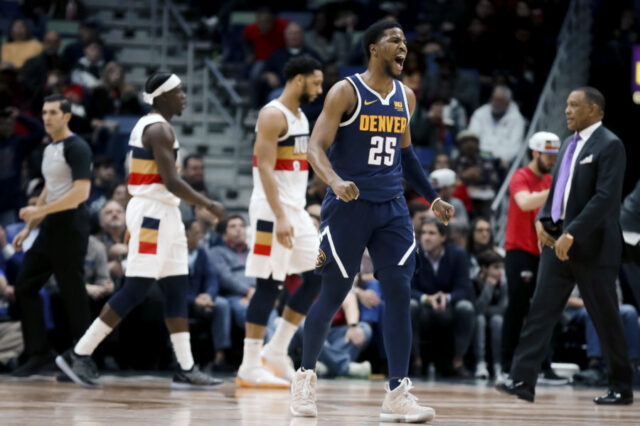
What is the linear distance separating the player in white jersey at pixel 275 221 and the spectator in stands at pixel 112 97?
17.5ft

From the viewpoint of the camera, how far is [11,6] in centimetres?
1454

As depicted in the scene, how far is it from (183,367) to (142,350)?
2.48m

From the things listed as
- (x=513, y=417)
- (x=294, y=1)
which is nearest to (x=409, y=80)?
(x=294, y=1)

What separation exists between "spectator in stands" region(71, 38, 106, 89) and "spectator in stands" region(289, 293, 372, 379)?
5097 mm

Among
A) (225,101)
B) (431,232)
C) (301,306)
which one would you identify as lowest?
(301,306)

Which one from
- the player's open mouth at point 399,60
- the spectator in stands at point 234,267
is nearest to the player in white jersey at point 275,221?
the player's open mouth at point 399,60

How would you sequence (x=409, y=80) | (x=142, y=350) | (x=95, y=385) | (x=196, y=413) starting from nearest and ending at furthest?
(x=196, y=413), (x=95, y=385), (x=142, y=350), (x=409, y=80)

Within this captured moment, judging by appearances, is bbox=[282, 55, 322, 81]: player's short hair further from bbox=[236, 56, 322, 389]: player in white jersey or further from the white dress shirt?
the white dress shirt

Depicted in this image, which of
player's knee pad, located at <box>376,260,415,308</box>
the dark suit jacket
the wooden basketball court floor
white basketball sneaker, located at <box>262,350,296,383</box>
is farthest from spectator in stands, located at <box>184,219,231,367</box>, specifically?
player's knee pad, located at <box>376,260,415,308</box>

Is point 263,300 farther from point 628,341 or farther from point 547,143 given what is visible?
point 628,341

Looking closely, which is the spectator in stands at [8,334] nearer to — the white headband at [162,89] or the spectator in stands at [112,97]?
the white headband at [162,89]

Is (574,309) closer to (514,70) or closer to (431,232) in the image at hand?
(431,232)

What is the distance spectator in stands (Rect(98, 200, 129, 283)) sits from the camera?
935 centimetres

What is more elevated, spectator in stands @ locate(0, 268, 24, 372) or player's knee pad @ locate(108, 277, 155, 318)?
player's knee pad @ locate(108, 277, 155, 318)
